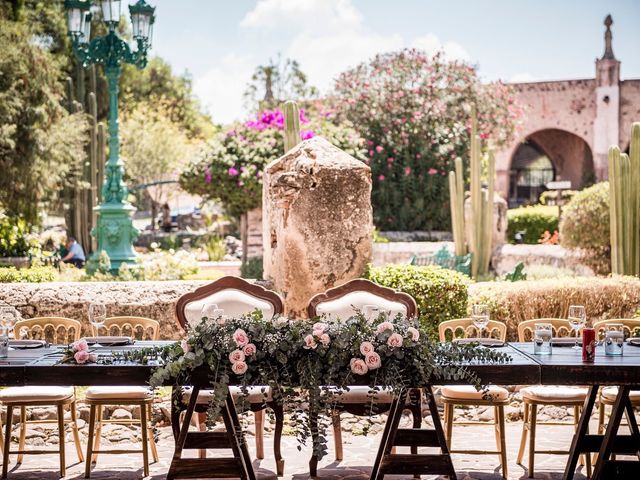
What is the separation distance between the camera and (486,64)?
20.9 meters

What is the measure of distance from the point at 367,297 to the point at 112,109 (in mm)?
6689

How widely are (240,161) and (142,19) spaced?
10.4 feet

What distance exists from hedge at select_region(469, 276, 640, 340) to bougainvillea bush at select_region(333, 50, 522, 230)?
37.3 feet

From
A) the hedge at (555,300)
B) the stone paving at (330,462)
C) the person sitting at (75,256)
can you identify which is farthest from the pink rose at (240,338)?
the person sitting at (75,256)

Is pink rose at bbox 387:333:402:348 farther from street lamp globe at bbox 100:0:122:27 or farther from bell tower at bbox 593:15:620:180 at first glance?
bell tower at bbox 593:15:620:180

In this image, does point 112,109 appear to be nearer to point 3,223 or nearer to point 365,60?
point 3,223

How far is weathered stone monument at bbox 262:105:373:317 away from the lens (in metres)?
7.54

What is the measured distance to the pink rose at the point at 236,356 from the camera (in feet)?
13.6

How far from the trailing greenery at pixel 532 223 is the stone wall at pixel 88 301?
609 inches

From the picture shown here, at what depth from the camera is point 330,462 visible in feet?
18.7

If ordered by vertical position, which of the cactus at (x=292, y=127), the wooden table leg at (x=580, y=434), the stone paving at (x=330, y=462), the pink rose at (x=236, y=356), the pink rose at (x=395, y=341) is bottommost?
the stone paving at (x=330, y=462)

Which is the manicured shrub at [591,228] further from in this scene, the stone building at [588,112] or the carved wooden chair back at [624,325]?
the stone building at [588,112]

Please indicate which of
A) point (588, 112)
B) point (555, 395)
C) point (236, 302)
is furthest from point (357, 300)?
point (588, 112)

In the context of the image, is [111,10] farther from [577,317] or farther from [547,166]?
[547,166]
